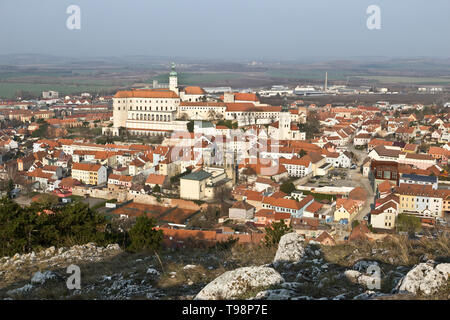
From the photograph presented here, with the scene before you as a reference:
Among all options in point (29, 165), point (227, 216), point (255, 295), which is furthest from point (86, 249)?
point (29, 165)

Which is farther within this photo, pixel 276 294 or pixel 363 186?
A: pixel 363 186

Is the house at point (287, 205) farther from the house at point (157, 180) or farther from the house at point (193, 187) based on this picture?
the house at point (157, 180)

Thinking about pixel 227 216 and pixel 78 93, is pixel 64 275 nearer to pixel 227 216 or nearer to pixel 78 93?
pixel 227 216

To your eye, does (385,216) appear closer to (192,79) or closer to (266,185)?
(266,185)

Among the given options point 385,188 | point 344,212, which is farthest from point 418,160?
point 344,212

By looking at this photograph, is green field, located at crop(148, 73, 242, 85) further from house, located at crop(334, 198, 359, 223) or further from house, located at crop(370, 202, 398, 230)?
house, located at crop(370, 202, 398, 230)

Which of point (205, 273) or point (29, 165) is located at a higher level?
point (205, 273)

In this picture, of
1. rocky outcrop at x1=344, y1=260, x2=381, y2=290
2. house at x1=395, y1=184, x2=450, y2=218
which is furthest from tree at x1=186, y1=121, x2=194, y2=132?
rocky outcrop at x1=344, y1=260, x2=381, y2=290
